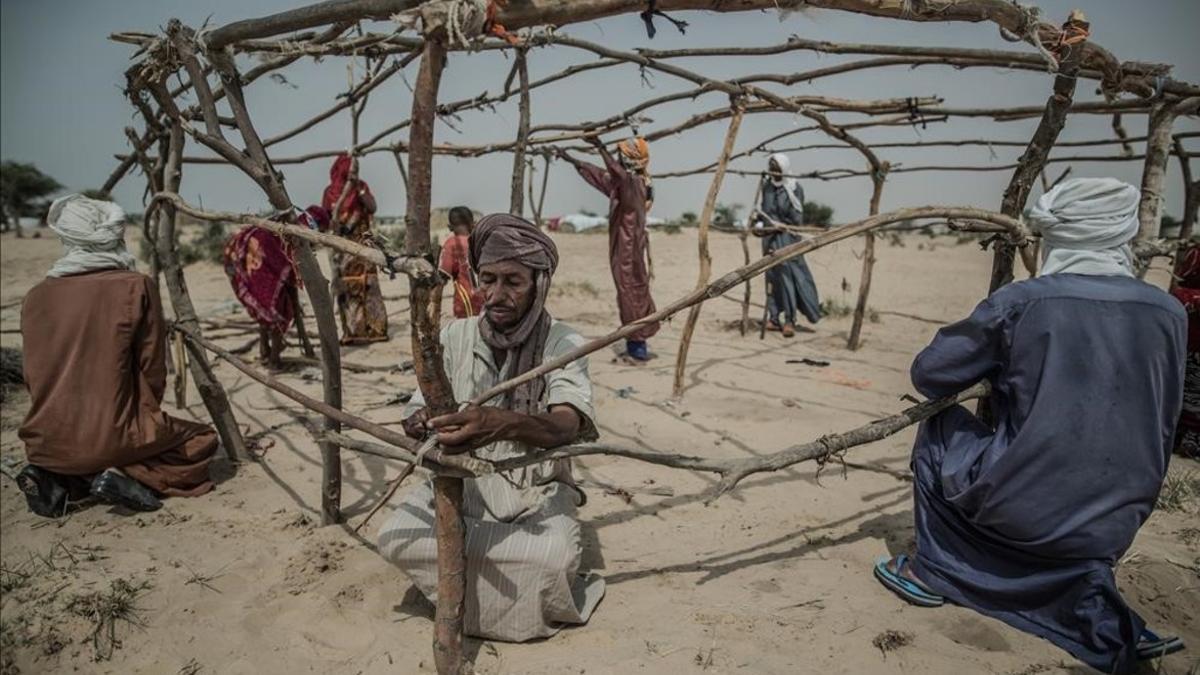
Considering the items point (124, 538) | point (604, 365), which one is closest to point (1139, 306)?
point (124, 538)

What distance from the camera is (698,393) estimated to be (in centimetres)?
576

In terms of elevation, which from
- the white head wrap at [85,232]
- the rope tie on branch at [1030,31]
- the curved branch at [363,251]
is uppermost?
the rope tie on branch at [1030,31]

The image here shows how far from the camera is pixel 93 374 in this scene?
3291 mm

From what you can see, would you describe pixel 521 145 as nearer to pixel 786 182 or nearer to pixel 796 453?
pixel 796 453

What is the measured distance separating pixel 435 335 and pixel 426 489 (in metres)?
0.98

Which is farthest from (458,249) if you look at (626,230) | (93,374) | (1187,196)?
(1187,196)

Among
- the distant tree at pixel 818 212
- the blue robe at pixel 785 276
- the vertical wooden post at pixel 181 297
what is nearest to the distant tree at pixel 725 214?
the distant tree at pixel 818 212

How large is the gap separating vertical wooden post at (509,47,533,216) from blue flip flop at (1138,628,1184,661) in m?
3.31

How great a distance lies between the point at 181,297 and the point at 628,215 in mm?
4067

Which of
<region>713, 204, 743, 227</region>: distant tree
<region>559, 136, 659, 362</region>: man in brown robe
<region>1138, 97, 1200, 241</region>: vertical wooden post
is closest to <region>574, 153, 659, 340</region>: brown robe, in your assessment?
<region>559, 136, 659, 362</region>: man in brown robe

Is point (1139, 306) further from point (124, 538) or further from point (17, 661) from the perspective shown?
point (124, 538)

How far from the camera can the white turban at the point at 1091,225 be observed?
2148 mm

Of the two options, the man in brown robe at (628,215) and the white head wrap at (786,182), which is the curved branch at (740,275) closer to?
the man in brown robe at (628,215)

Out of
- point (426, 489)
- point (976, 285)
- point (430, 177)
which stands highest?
point (430, 177)
